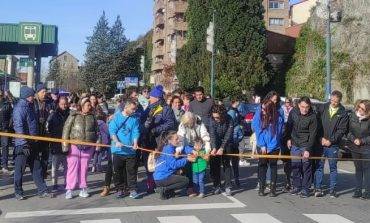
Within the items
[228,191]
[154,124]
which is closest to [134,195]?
[154,124]

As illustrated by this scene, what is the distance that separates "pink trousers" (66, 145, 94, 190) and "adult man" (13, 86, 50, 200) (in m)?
0.52

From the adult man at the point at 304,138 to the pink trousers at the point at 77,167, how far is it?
381 cm

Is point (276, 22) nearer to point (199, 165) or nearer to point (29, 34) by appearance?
point (29, 34)

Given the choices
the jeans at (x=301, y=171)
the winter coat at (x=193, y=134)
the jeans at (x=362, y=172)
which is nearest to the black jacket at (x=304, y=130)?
the jeans at (x=301, y=171)

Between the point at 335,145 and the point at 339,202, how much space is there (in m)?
1.14

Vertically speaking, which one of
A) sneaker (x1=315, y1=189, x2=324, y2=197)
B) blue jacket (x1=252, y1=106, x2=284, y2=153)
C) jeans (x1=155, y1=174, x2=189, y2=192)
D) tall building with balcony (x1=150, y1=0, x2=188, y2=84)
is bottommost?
sneaker (x1=315, y1=189, x2=324, y2=197)

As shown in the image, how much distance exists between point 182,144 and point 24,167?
2.80m

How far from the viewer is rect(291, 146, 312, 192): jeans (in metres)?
10.9

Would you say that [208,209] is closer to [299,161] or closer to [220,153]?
[220,153]

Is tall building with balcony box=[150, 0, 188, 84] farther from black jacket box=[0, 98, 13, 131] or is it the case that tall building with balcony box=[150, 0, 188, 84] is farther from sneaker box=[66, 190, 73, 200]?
sneaker box=[66, 190, 73, 200]

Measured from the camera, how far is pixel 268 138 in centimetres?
1095

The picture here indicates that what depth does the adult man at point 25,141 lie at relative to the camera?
1005cm

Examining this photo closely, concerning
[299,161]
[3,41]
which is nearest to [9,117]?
[299,161]

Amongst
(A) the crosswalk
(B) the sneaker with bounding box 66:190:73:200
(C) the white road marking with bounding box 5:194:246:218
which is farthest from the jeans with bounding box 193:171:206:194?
(B) the sneaker with bounding box 66:190:73:200
